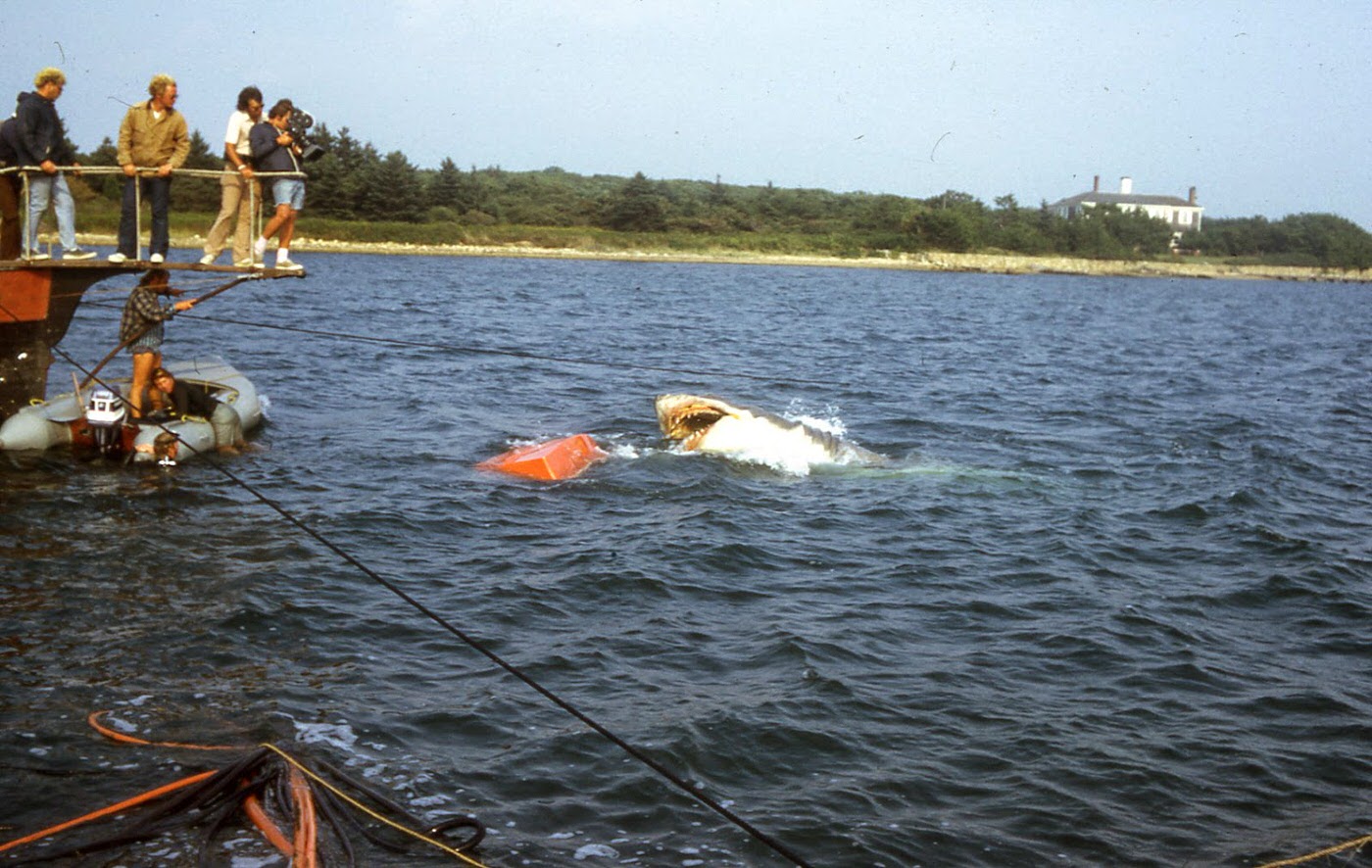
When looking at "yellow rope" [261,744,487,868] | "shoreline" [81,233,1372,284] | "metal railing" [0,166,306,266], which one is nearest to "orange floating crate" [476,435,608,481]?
"metal railing" [0,166,306,266]

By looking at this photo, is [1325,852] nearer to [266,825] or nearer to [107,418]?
[266,825]

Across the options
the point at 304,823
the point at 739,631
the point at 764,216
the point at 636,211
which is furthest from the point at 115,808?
the point at 764,216

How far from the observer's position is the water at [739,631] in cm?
741

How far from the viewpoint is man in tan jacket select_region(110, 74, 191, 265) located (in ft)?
45.8

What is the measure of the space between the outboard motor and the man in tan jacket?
5.29 ft

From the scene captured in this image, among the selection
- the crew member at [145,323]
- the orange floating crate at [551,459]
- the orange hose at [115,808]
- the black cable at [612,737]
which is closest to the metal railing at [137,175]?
the crew member at [145,323]

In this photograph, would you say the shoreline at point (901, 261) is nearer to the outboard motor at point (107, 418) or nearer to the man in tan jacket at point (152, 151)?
the outboard motor at point (107, 418)

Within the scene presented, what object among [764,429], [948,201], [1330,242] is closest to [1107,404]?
[764,429]

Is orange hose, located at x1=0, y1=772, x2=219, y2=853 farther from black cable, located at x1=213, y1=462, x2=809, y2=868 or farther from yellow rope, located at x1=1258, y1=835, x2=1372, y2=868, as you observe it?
yellow rope, located at x1=1258, y1=835, x2=1372, y2=868

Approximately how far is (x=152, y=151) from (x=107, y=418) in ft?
10.1

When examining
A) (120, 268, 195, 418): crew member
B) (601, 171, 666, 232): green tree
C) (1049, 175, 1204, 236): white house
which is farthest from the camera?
(1049, 175, 1204, 236): white house

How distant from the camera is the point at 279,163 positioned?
14430mm

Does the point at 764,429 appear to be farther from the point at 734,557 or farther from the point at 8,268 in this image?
the point at 8,268

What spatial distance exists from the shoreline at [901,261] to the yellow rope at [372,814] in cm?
6568
